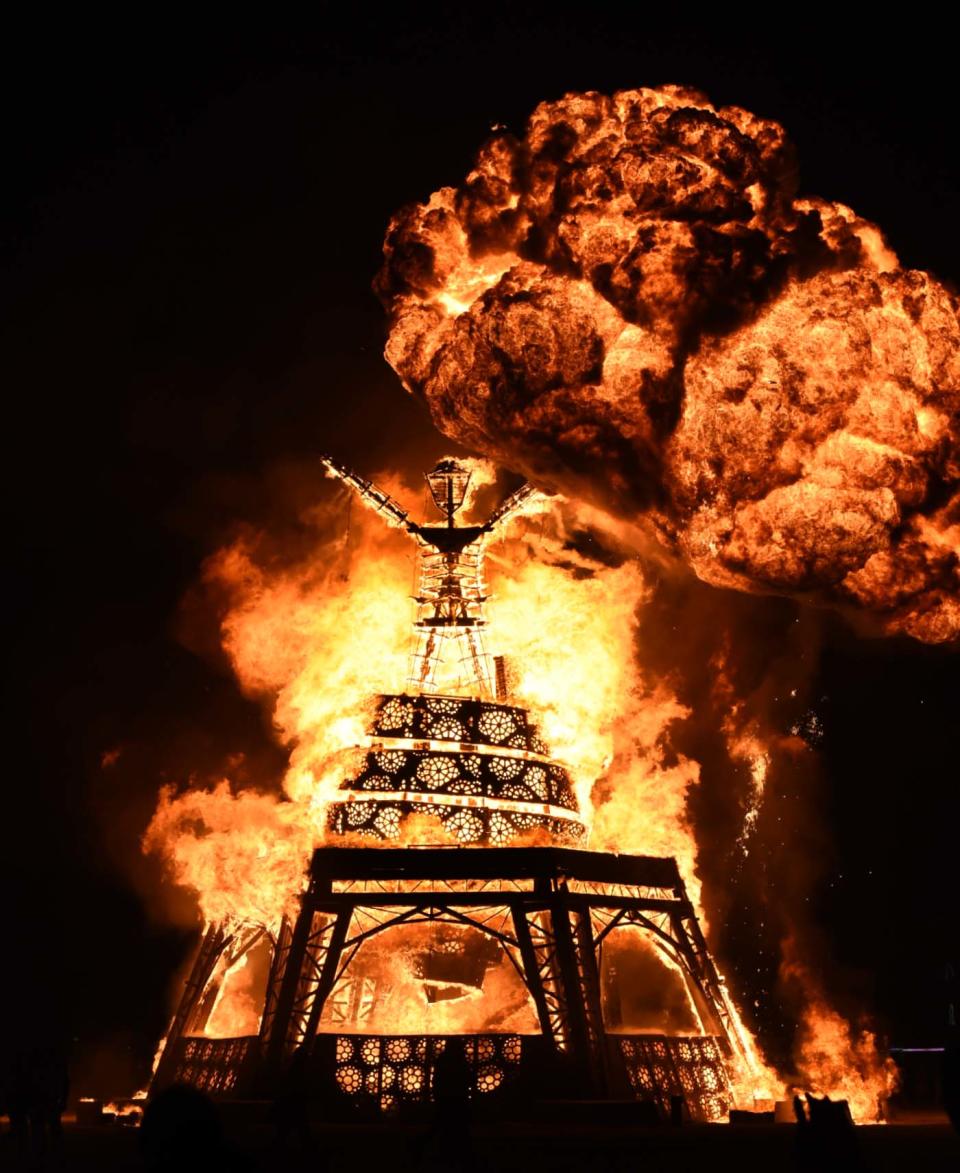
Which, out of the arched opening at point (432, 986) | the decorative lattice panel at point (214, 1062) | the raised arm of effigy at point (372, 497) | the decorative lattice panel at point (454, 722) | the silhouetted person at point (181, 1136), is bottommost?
the silhouetted person at point (181, 1136)

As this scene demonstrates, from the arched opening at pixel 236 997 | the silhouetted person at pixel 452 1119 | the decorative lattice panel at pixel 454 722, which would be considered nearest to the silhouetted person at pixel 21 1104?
the silhouetted person at pixel 452 1119

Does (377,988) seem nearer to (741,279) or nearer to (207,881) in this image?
(207,881)

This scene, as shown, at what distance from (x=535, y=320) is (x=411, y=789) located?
12714mm

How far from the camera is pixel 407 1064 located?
30.7m

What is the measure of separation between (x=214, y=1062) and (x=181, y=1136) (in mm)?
26618

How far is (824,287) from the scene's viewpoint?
3484 cm

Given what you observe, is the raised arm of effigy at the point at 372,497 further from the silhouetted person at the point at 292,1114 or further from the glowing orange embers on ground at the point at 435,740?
the silhouetted person at the point at 292,1114

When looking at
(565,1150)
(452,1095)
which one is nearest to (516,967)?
(565,1150)

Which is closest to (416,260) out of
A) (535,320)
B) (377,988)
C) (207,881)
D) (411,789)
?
(535,320)

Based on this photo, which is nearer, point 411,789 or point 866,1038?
point 411,789

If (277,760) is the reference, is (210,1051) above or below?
below

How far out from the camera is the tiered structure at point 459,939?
31.0 metres

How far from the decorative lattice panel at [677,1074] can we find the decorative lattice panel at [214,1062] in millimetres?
8941

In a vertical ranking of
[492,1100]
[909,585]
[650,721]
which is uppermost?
→ [650,721]
